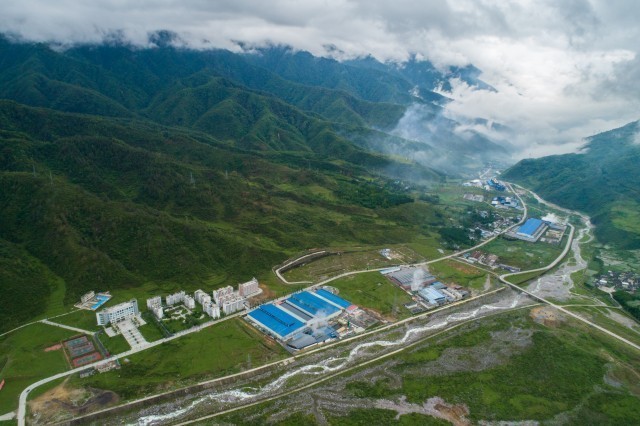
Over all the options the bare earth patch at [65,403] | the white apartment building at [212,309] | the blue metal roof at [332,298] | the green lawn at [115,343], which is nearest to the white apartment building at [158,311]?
the green lawn at [115,343]

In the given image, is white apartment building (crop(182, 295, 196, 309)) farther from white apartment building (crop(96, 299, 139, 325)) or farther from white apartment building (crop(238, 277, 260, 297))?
white apartment building (crop(238, 277, 260, 297))

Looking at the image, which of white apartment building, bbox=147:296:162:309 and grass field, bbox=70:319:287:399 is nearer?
grass field, bbox=70:319:287:399

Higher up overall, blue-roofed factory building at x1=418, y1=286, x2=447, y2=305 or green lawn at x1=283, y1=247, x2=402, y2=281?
blue-roofed factory building at x1=418, y1=286, x2=447, y2=305

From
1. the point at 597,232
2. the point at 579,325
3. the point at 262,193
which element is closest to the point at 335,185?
the point at 262,193

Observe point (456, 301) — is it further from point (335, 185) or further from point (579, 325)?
point (335, 185)

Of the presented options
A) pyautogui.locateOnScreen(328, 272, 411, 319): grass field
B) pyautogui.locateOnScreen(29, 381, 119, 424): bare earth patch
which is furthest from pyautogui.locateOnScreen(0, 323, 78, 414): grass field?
pyautogui.locateOnScreen(328, 272, 411, 319): grass field

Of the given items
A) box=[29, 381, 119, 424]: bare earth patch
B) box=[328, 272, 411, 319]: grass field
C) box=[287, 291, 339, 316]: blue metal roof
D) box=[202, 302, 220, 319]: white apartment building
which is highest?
box=[328, 272, 411, 319]: grass field
